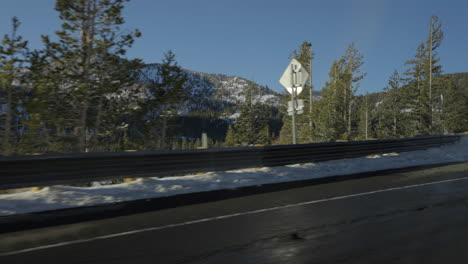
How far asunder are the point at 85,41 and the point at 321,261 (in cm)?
1114

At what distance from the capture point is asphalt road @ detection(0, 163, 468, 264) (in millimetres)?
3514

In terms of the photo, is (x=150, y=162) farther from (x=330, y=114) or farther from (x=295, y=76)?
(x=330, y=114)

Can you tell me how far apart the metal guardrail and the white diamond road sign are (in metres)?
2.05

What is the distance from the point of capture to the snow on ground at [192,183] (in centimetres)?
609

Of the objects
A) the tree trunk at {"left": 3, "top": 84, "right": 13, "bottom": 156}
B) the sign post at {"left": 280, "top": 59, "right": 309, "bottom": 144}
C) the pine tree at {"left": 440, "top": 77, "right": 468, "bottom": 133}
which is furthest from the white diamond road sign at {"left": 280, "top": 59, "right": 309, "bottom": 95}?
the pine tree at {"left": 440, "top": 77, "right": 468, "bottom": 133}

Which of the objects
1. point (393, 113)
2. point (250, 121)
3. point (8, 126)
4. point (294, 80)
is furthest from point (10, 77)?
point (393, 113)

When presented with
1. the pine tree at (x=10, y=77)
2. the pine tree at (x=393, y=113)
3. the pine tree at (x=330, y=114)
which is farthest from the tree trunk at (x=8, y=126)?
the pine tree at (x=393, y=113)

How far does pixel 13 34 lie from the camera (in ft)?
38.0

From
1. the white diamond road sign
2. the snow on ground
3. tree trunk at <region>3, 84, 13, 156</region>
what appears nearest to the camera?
the snow on ground

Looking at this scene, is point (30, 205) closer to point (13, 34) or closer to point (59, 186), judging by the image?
point (59, 186)

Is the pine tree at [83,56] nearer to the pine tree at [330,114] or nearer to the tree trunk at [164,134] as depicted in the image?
the tree trunk at [164,134]

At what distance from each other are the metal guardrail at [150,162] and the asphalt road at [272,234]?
2310mm

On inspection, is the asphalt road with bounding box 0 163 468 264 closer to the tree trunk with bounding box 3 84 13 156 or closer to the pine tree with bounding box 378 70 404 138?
the tree trunk with bounding box 3 84 13 156

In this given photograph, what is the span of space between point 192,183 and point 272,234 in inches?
158
